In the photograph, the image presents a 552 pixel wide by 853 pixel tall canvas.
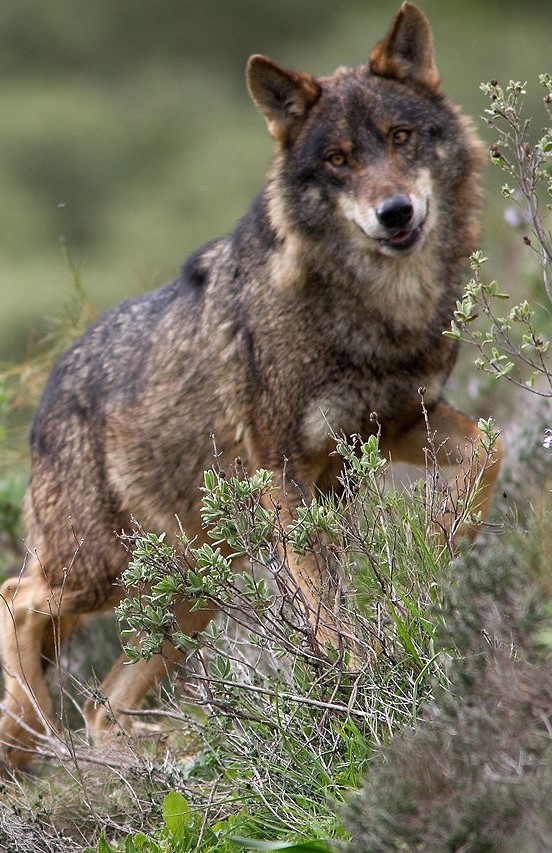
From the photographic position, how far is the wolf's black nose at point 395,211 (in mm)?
4215

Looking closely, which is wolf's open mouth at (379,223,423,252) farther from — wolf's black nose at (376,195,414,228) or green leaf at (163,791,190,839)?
green leaf at (163,791,190,839)

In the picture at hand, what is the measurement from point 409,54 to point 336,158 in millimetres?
576

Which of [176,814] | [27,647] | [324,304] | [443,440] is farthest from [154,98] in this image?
[176,814]

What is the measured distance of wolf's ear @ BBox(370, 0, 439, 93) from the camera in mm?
4613

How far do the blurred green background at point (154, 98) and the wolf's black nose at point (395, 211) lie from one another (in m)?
14.3

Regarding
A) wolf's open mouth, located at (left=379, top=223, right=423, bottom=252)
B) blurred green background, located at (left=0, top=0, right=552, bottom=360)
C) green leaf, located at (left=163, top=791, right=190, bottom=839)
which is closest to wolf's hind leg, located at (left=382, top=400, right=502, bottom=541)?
wolf's open mouth, located at (left=379, top=223, right=423, bottom=252)

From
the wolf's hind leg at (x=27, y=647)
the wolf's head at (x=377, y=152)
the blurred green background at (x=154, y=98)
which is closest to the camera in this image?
the wolf's head at (x=377, y=152)

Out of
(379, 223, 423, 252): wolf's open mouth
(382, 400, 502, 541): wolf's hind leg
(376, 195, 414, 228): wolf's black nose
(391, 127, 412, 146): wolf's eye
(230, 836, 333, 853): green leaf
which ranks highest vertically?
(391, 127, 412, 146): wolf's eye

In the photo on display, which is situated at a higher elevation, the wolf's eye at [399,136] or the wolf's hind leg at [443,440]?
the wolf's eye at [399,136]

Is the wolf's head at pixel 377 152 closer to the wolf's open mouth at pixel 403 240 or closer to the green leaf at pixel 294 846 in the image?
the wolf's open mouth at pixel 403 240

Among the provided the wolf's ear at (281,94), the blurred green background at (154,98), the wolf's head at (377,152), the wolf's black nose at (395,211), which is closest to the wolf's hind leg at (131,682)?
the wolf's head at (377,152)

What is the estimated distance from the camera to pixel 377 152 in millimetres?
4363

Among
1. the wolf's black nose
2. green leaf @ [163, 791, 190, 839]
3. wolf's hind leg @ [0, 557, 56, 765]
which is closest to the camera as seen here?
green leaf @ [163, 791, 190, 839]

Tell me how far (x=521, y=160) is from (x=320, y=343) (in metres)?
1.19
